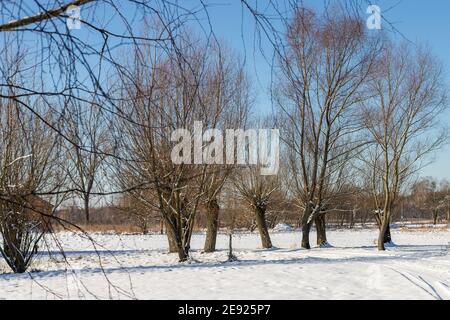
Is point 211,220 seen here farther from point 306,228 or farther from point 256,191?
point 256,191

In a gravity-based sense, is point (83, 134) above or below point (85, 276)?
above

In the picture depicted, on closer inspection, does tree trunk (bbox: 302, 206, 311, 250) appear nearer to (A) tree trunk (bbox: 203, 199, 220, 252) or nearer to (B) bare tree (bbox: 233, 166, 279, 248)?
(B) bare tree (bbox: 233, 166, 279, 248)

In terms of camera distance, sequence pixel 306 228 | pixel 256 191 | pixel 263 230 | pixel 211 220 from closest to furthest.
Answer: pixel 211 220 → pixel 306 228 → pixel 263 230 → pixel 256 191

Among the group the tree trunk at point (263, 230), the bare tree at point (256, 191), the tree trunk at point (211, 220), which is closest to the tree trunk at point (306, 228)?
the tree trunk at point (263, 230)

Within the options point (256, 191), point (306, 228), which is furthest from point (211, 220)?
point (256, 191)

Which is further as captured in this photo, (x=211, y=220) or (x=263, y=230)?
(x=263, y=230)

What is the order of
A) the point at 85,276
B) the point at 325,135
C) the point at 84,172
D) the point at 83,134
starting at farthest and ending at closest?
the point at 325,135 < the point at 85,276 < the point at 84,172 < the point at 83,134

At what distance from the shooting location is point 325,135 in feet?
59.3

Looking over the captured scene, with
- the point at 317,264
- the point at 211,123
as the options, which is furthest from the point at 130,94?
the point at 211,123

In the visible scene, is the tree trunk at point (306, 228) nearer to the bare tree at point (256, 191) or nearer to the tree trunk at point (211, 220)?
the bare tree at point (256, 191)

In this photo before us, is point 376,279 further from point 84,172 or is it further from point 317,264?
point 84,172

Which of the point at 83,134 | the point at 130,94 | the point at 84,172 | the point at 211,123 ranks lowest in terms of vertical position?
the point at 84,172

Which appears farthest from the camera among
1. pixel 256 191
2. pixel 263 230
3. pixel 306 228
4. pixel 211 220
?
pixel 256 191
